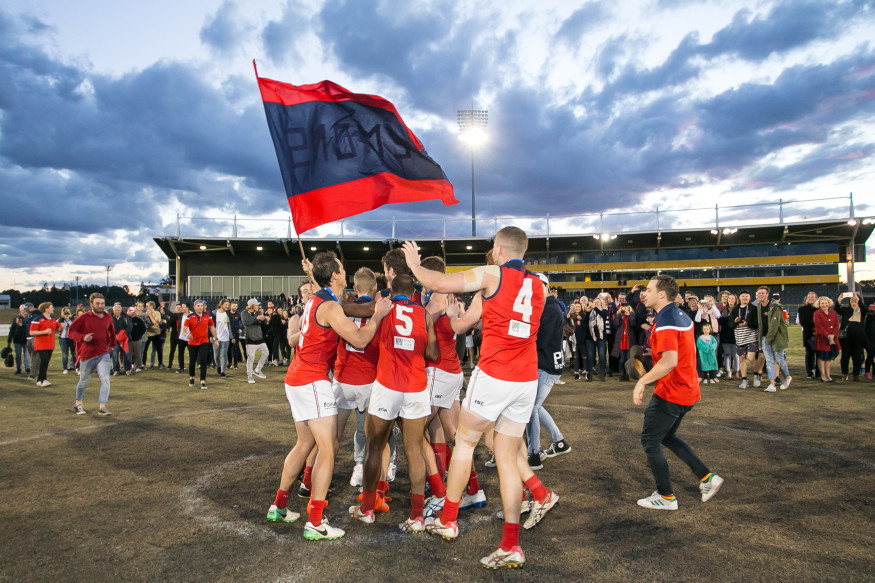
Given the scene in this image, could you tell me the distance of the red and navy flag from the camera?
502 cm

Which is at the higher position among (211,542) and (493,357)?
(493,357)

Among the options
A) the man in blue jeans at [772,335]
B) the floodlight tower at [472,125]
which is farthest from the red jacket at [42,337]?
the floodlight tower at [472,125]

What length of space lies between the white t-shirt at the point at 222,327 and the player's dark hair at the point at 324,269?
10075 mm

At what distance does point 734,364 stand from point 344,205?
1124 centimetres

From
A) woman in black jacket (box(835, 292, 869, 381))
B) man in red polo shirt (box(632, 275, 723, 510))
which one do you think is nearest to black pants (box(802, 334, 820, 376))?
woman in black jacket (box(835, 292, 869, 381))

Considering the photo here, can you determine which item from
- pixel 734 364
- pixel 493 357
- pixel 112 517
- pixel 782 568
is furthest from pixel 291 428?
pixel 734 364

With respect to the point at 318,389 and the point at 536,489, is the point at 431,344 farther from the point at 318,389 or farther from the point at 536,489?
the point at 536,489

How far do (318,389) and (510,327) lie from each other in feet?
5.13

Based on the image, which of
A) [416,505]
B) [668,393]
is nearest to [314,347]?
[416,505]

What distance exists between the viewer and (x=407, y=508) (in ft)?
14.0

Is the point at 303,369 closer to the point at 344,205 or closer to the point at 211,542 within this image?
the point at 211,542

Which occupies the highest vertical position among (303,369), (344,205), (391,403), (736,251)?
(736,251)

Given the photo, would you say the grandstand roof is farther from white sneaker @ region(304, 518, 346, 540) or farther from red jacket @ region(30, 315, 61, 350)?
white sneaker @ region(304, 518, 346, 540)

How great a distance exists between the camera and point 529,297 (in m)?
3.47
